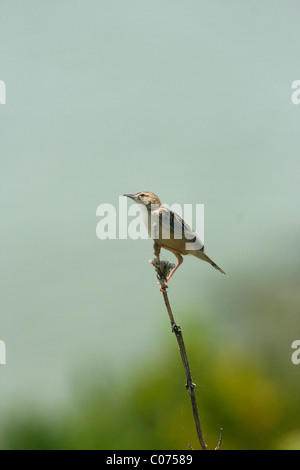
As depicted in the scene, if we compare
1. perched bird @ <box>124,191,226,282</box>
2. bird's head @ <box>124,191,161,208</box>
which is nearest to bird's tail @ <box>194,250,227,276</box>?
perched bird @ <box>124,191,226,282</box>

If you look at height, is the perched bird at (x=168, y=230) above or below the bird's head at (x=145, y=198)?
below

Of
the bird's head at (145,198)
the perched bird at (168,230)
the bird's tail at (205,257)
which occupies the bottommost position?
the bird's tail at (205,257)

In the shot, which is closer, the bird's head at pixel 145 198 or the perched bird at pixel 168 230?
the perched bird at pixel 168 230


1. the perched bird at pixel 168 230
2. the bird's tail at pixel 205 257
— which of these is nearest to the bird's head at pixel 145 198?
the perched bird at pixel 168 230

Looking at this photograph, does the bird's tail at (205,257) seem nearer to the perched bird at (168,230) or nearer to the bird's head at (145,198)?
the perched bird at (168,230)

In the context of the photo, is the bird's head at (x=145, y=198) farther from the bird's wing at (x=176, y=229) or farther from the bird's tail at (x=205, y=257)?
the bird's tail at (x=205, y=257)

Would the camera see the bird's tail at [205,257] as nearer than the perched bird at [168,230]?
No

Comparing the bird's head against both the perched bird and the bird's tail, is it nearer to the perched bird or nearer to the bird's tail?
the perched bird

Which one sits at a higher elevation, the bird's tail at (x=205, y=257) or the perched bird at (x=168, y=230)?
the perched bird at (x=168, y=230)
